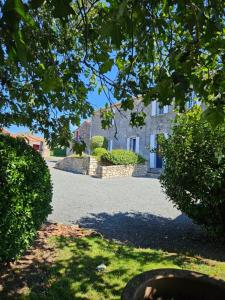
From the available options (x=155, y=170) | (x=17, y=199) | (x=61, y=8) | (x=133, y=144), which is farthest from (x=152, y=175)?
(x=61, y=8)

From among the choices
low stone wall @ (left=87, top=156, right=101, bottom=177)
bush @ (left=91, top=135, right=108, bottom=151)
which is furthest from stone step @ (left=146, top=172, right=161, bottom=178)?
bush @ (left=91, top=135, right=108, bottom=151)

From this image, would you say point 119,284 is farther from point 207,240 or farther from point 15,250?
point 207,240

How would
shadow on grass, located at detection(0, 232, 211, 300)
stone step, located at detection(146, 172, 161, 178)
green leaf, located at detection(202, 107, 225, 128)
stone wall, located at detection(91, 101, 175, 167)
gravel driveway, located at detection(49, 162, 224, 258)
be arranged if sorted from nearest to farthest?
green leaf, located at detection(202, 107, 225, 128), shadow on grass, located at detection(0, 232, 211, 300), gravel driveway, located at detection(49, 162, 224, 258), stone step, located at detection(146, 172, 161, 178), stone wall, located at detection(91, 101, 175, 167)

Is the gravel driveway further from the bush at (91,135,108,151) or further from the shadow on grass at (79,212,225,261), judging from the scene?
the bush at (91,135,108,151)

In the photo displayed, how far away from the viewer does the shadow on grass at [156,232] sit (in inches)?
269

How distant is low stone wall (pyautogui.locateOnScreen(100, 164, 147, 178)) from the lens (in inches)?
748

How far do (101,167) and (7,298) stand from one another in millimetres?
15044

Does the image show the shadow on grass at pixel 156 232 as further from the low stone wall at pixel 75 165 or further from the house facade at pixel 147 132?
the low stone wall at pixel 75 165

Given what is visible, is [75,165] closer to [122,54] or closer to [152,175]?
[152,175]

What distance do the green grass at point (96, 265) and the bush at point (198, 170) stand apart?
4.03 feet

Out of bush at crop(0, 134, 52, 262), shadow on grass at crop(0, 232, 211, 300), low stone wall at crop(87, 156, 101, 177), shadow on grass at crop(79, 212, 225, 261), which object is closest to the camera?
bush at crop(0, 134, 52, 262)

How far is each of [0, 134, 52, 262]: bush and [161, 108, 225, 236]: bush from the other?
3338mm

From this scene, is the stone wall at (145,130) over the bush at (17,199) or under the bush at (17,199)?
over

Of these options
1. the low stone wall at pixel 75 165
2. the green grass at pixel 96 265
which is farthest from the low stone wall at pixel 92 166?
the green grass at pixel 96 265
